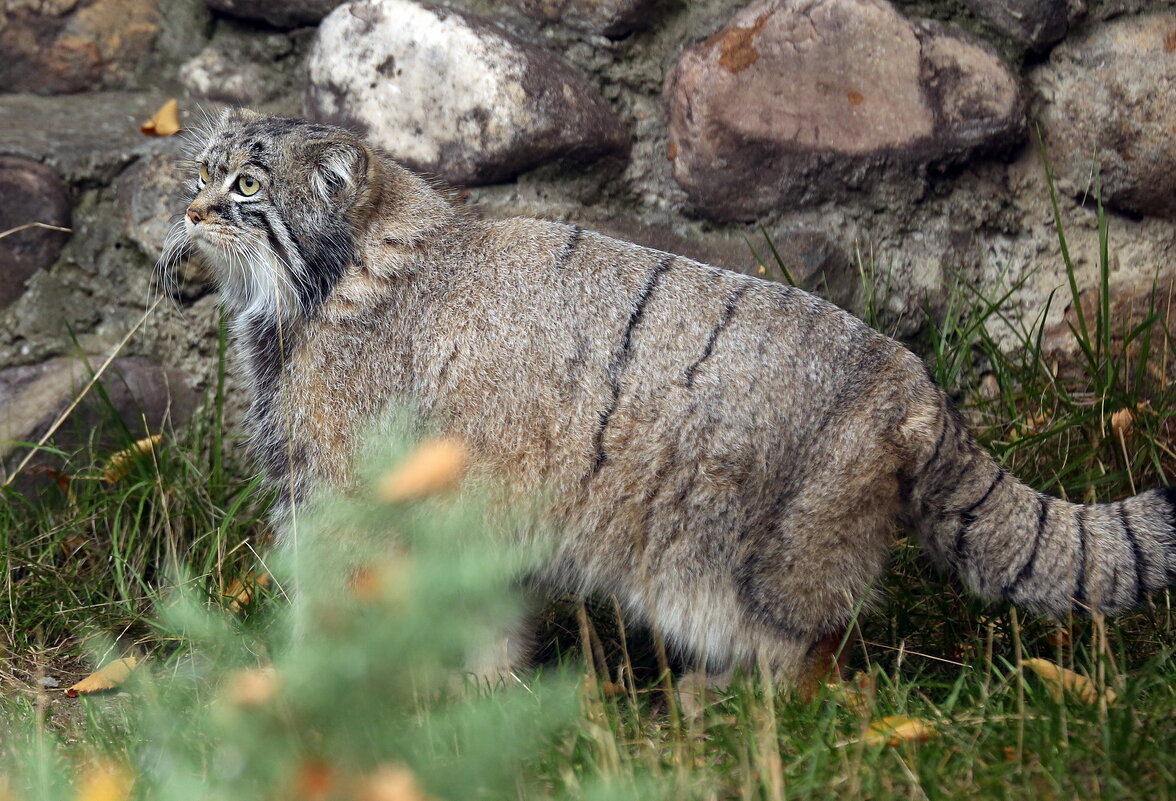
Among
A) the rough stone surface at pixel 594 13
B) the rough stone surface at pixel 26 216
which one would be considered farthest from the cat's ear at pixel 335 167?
the rough stone surface at pixel 26 216

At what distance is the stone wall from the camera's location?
12.8ft

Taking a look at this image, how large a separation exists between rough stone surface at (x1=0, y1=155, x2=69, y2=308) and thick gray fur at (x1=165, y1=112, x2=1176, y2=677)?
99 centimetres

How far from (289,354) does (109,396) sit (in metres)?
1.07

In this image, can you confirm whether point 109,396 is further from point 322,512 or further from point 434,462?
point 434,462

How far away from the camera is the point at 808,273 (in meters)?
4.06

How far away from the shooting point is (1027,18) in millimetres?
3891

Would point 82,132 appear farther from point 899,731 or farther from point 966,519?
point 899,731

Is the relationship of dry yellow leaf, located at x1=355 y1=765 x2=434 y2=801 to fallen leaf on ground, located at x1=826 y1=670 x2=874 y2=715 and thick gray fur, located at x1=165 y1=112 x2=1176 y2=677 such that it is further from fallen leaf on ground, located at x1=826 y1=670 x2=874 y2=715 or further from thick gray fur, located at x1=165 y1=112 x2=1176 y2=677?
thick gray fur, located at x1=165 y1=112 x2=1176 y2=677

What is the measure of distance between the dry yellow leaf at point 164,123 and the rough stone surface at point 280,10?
0.41 m

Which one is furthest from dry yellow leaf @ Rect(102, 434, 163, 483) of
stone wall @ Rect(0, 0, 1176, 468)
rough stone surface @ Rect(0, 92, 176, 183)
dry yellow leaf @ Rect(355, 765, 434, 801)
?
dry yellow leaf @ Rect(355, 765, 434, 801)

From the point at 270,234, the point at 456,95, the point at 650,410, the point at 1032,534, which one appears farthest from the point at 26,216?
the point at 1032,534

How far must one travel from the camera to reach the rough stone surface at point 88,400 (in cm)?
408

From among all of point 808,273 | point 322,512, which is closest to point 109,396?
point 322,512

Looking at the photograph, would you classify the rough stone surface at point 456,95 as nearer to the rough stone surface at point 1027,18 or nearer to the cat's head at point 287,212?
Answer: the cat's head at point 287,212
